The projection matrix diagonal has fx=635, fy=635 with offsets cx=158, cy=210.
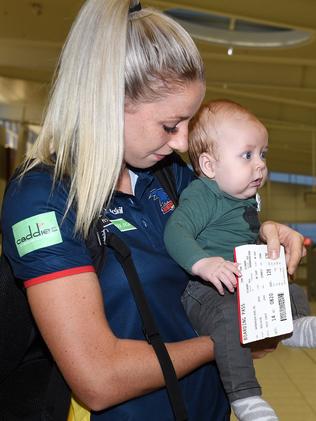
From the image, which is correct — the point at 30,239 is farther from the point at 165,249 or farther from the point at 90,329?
the point at 165,249

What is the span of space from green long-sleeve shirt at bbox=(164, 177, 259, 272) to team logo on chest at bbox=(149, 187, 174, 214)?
0.04m

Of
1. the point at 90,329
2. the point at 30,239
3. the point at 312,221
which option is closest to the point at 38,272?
the point at 30,239

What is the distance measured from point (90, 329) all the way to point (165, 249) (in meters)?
0.41

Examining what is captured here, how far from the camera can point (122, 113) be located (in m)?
1.65

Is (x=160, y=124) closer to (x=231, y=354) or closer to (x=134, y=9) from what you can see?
(x=134, y=9)

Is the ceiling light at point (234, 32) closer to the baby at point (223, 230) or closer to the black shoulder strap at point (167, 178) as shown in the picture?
the baby at point (223, 230)

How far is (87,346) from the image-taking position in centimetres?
159

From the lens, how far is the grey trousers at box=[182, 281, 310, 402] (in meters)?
1.91

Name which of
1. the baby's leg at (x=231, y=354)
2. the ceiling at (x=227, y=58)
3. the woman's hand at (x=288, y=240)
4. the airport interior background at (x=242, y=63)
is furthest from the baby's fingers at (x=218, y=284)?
the ceiling at (x=227, y=58)

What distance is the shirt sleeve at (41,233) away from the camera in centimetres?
159

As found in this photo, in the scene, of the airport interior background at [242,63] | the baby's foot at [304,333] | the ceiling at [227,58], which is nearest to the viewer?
the baby's foot at [304,333]

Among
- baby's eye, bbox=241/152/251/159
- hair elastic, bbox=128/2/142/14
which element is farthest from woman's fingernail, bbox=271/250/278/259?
hair elastic, bbox=128/2/142/14

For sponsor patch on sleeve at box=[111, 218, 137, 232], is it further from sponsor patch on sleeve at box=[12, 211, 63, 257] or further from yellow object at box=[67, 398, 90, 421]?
yellow object at box=[67, 398, 90, 421]

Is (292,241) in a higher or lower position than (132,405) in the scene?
higher
